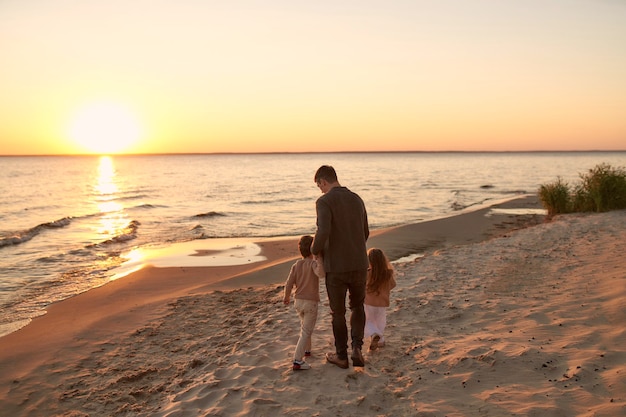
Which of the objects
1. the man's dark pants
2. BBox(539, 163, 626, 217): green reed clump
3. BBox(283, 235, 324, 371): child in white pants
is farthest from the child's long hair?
BBox(539, 163, 626, 217): green reed clump

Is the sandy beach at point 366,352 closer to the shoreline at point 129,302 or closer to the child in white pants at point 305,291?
the shoreline at point 129,302

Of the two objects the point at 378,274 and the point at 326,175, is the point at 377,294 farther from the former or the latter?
the point at 326,175

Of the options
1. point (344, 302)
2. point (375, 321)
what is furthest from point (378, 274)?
point (344, 302)

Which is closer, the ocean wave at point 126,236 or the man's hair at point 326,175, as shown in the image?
the man's hair at point 326,175

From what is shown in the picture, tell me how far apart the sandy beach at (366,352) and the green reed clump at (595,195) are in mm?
7752

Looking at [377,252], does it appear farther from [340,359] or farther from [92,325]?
[92,325]

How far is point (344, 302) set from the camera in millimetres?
4992

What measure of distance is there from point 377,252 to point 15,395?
15.7ft

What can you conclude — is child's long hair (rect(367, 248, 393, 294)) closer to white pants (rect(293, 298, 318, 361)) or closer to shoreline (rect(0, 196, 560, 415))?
white pants (rect(293, 298, 318, 361))

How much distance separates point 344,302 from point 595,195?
53.5ft

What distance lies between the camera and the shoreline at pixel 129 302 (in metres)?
7.01

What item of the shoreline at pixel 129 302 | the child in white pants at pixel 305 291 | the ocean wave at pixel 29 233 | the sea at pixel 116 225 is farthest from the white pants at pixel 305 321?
the ocean wave at pixel 29 233

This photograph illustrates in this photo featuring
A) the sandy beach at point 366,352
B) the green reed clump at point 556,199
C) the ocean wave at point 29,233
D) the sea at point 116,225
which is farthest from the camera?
the green reed clump at point 556,199

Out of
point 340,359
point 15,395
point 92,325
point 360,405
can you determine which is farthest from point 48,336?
point 360,405
